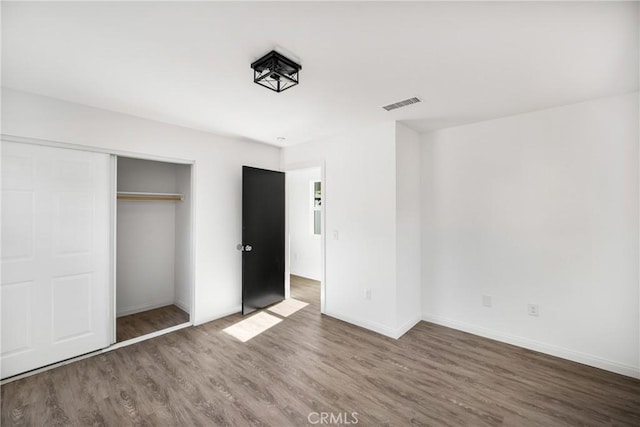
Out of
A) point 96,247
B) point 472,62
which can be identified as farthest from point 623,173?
point 96,247

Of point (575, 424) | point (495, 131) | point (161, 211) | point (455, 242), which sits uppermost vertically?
point (495, 131)

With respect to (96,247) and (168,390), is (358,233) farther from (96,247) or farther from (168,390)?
(96,247)

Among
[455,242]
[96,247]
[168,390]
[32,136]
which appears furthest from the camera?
[455,242]

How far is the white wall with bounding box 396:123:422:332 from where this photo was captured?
3203 mm

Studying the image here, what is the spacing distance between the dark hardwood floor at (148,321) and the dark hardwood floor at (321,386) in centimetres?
37

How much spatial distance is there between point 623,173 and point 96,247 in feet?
16.7

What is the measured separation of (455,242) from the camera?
3.39 metres

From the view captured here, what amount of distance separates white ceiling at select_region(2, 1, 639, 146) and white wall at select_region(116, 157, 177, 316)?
4.39 feet

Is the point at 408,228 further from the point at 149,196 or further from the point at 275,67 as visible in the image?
the point at 149,196

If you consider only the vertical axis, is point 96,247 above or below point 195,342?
above

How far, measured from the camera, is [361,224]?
346cm

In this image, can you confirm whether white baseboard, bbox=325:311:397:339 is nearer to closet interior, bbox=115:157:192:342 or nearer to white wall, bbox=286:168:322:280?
closet interior, bbox=115:157:192:342

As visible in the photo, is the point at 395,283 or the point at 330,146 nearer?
the point at 395,283

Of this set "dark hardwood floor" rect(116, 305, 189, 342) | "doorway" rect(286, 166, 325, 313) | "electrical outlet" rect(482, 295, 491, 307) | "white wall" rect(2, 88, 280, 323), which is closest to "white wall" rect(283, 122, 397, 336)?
"electrical outlet" rect(482, 295, 491, 307)
